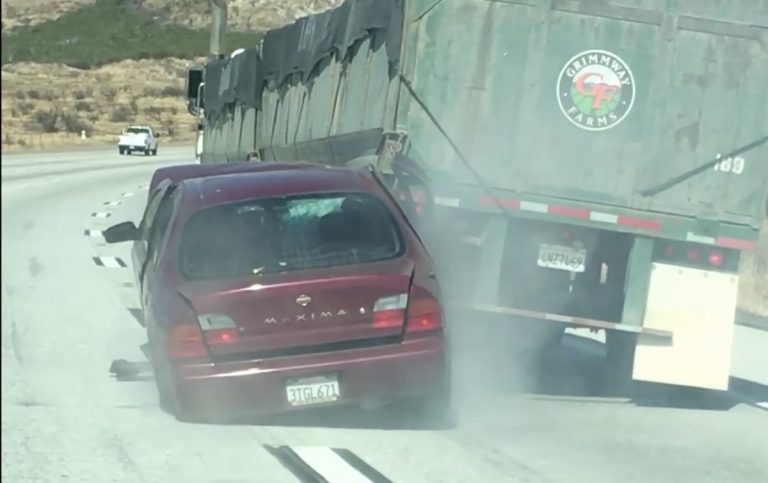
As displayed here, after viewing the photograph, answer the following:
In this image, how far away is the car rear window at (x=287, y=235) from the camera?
828 cm

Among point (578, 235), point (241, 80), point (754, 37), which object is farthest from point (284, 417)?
point (241, 80)

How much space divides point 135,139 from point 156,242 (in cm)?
122

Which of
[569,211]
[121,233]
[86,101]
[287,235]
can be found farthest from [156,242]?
[569,211]

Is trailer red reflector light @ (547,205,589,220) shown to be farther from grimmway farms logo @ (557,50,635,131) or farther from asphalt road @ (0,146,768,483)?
asphalt road @ (0,146,768,483)

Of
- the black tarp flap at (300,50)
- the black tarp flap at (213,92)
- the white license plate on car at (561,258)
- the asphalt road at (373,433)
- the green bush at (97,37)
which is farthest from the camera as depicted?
the black tarp flap at (213,92)

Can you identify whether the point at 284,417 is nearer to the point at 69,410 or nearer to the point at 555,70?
the point at 69,410

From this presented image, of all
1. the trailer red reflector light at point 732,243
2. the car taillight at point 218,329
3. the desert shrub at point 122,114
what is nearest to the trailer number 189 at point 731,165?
the trailer red reflector light at point 732,243

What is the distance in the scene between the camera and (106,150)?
848 cm

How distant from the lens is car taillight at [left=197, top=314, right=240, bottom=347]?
7984 mm

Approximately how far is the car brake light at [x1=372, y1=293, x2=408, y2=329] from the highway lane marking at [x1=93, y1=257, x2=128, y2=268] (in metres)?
11.1

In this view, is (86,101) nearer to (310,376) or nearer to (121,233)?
(310,376)

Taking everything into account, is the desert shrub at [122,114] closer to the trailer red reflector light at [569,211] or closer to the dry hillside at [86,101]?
the dry hillside at [86,101]

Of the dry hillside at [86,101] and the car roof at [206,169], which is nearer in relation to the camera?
the dry hillside at [86,101]

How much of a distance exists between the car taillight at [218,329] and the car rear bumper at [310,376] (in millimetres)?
135
